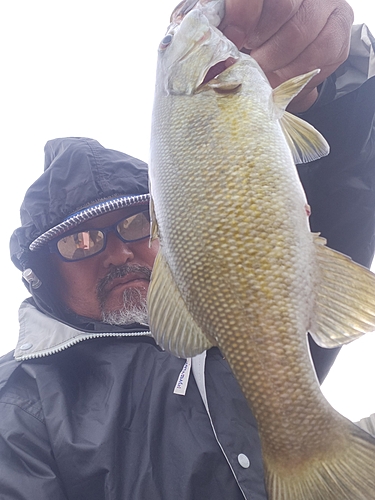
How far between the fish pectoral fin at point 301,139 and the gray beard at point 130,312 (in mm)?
1701

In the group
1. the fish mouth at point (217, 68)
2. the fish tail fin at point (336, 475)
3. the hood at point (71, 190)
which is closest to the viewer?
the fish tail fin at point (336, 475)

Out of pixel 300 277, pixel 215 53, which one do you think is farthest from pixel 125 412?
pixel 215 53

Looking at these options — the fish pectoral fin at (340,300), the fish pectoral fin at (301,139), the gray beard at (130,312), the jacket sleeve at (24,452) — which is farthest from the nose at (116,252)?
the fish pectoral fin at (340,300)

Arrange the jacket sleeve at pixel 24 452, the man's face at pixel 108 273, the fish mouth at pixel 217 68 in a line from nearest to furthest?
1. the fish mouth at pixel 217 68
2. the jacket sleeve at pixel 24 452
3. the man's face at pixel 108 273

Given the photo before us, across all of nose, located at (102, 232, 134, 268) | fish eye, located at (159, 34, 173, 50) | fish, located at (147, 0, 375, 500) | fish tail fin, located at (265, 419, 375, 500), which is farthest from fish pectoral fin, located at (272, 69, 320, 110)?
nose, located at (102, 232, 134, 268)

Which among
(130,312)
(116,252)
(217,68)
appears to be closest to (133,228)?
(116,252)

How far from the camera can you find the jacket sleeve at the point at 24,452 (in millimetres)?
1702

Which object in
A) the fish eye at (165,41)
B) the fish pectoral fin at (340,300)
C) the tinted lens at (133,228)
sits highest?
the fish eye at (165,41)

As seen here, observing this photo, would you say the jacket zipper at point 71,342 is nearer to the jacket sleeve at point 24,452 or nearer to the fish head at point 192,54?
the jacket sleeve at point 24,452

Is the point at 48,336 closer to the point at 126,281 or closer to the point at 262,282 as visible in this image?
the point at 126,281

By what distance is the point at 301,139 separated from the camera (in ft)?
4.47

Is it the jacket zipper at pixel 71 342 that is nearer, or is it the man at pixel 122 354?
the man at pixel 122 354

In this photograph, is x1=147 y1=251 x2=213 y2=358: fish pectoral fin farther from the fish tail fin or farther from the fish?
the fish tail fin

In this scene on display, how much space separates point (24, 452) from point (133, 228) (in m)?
1.63
